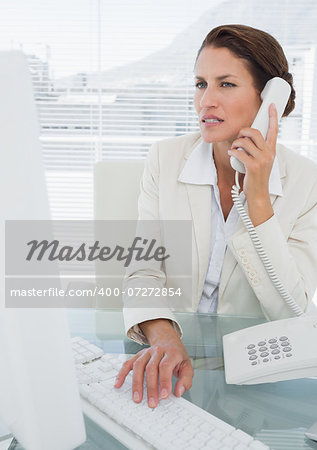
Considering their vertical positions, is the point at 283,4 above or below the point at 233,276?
above

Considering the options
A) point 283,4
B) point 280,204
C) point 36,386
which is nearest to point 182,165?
point 280,204

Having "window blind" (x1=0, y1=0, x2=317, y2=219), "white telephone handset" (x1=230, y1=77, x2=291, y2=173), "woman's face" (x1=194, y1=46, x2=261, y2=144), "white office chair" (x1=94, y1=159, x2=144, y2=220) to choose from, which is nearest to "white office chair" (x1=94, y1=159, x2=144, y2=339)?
"white office chair" (x1=94, y1=159, x2=144, y2=220)

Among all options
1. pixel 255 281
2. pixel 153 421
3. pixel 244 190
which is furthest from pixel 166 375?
pixel 244 190

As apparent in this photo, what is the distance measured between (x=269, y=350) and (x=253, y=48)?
2.89 ft

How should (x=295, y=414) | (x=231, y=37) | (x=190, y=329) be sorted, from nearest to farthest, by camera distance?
(x=295, y=414) → (x=190, y=329) → (x=231, y=37)

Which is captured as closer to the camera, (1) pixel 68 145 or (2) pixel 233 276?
(2) pixel 233 276

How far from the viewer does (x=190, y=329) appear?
1.08 metres

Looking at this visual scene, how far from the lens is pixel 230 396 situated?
757 millimetres

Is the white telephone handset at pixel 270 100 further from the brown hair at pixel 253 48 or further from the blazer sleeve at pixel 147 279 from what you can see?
the blazer sleeve at pixel 147 279

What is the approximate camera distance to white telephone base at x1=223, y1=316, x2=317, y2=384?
0.76m

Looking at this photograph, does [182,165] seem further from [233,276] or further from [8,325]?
[8,325]

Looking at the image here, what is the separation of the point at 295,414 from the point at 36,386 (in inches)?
17.0

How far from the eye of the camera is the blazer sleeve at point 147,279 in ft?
3.36

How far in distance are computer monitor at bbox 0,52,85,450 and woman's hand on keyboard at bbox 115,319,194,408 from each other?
0.20 m
